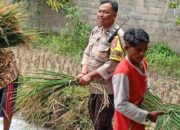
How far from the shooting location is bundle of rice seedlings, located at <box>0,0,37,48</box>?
4293 millimetres

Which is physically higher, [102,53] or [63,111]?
[102,53]

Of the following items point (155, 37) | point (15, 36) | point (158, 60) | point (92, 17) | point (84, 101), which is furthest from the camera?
point (92, 17)

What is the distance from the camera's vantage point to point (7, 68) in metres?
4.32

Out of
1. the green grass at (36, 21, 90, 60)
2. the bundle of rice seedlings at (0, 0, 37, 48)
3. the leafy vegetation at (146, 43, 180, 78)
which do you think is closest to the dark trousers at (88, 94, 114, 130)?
the bundle of rice seedlings at (0, 0, 37, 48)

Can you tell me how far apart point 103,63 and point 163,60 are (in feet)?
15.0

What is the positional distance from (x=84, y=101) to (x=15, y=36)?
3.71ft

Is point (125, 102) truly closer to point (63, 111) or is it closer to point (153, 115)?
point (153, 115)

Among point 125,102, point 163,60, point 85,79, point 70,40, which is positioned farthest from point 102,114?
point 70,40

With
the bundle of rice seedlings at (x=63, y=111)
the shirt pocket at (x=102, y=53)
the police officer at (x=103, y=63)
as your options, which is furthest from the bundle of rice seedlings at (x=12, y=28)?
the shirt pocket at (x=102, y=53)

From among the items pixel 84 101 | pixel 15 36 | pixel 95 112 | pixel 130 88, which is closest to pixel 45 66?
pixel 84 101

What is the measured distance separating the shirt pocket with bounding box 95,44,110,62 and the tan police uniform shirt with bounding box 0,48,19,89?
83 centimetres

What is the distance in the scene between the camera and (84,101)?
5113 millimetres

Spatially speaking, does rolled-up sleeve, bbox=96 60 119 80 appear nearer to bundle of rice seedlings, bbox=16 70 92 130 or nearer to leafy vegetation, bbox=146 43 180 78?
bundle of rice seedlings, bbox=16 70 92 130

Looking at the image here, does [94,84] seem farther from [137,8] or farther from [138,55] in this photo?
[137,8]
